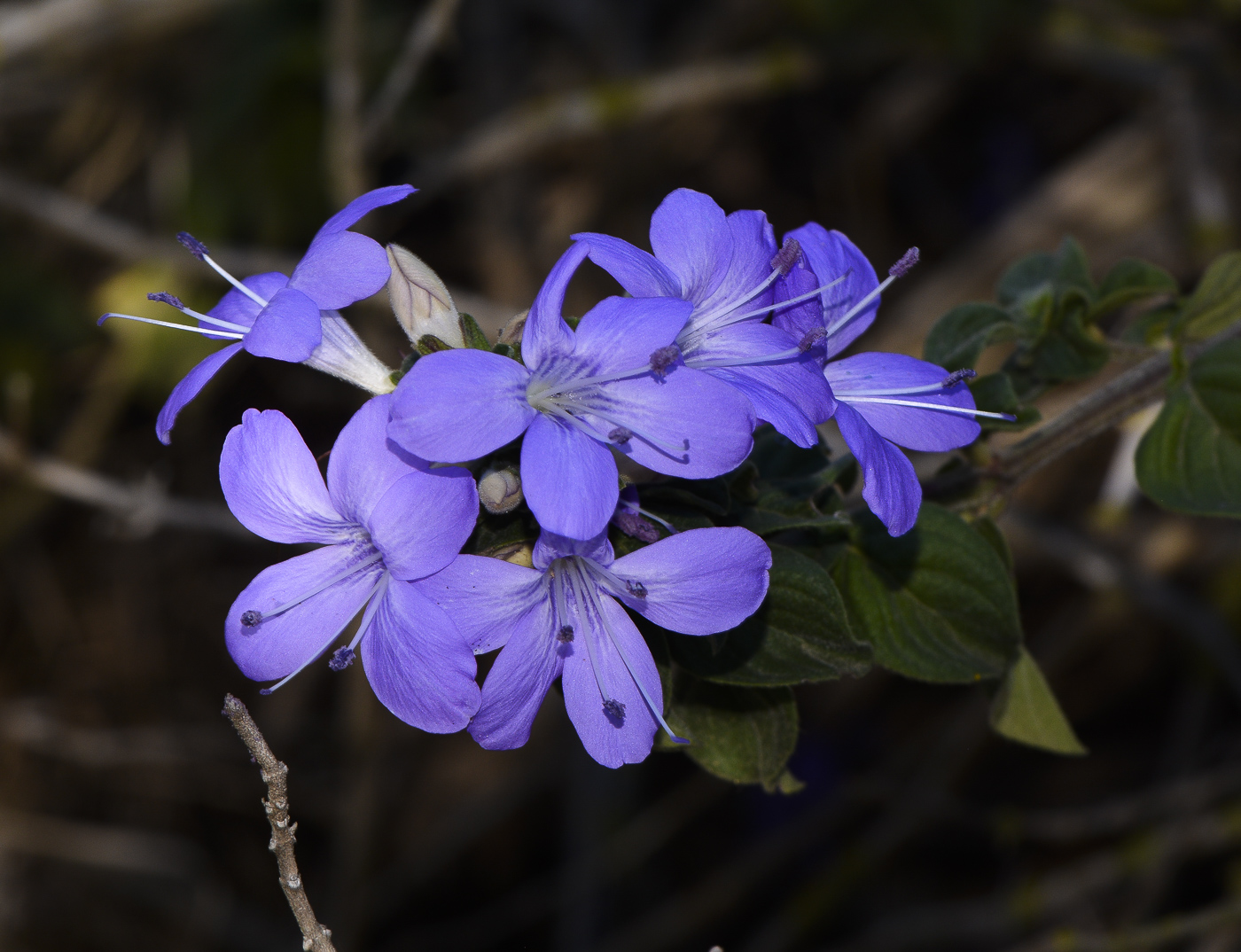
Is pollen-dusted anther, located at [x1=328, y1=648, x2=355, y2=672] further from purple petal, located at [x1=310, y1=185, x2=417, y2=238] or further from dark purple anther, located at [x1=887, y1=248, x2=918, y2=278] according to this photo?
dark purple anther, located at [x1=887, y1=248, x2=918, y2=278]

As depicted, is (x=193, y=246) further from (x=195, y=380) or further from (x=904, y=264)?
(x=904, y=264)

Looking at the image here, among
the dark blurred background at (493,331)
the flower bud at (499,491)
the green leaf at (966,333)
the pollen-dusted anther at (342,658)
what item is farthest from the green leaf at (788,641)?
the dark blurred background at (493,331)

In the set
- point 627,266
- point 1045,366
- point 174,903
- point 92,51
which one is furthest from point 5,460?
point 1045,366

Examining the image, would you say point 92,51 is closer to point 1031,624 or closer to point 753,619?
point 753,619

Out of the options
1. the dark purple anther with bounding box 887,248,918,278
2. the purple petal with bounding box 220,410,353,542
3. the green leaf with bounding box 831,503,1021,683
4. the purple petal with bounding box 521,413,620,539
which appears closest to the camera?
the purple petal with bounding box 521,413,620,539

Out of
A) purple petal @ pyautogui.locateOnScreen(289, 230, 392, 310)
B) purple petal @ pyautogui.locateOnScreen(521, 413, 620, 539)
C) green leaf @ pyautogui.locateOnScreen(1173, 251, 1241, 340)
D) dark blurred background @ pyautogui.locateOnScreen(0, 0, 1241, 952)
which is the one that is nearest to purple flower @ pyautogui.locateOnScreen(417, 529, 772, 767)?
purple petal @ pyautogui.locateOnScreen(521, 413, 620, 539)

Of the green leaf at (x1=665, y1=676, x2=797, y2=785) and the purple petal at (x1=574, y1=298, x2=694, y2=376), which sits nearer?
the purple petal at (x1=574, y1=298, x2=694, y2=376)
